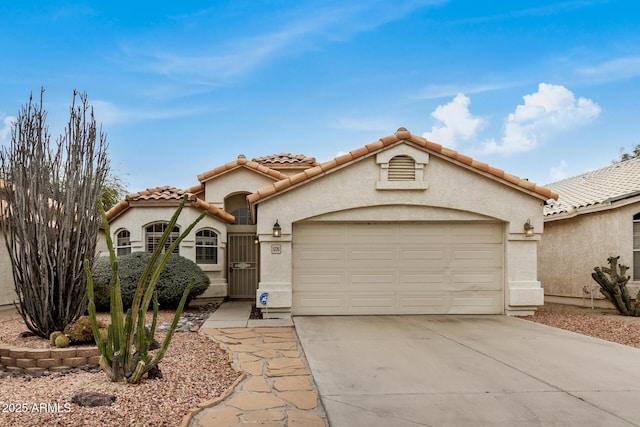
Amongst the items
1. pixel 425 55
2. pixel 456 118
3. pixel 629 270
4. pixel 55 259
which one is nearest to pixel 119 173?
pixel 456 118

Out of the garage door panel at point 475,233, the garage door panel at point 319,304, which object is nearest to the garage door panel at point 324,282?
the garage door panel at point 319,304

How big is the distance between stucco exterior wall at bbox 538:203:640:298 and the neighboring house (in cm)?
346

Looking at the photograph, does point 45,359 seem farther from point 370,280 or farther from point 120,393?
point 370,280

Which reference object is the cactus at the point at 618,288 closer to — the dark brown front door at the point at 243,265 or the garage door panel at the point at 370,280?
the garage door panel at the point at 370,280

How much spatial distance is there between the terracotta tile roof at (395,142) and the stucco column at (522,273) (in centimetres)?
120

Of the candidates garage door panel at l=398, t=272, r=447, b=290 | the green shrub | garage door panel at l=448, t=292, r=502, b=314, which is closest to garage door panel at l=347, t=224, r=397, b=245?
garage door panel at l=398, t=272, r=447, b=290

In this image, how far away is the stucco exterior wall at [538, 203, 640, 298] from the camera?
1227cm

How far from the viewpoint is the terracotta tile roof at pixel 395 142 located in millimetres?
10297

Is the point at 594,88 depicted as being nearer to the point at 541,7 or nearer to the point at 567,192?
the point at 567,192

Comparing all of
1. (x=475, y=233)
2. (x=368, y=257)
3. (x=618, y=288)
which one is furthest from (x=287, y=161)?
(x=618, y=288)

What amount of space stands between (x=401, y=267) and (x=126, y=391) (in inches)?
288

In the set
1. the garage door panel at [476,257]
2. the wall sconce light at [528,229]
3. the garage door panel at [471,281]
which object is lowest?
the garage door panel at [471,281]

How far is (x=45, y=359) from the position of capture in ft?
19.9

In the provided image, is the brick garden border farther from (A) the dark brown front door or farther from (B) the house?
(B) the house
